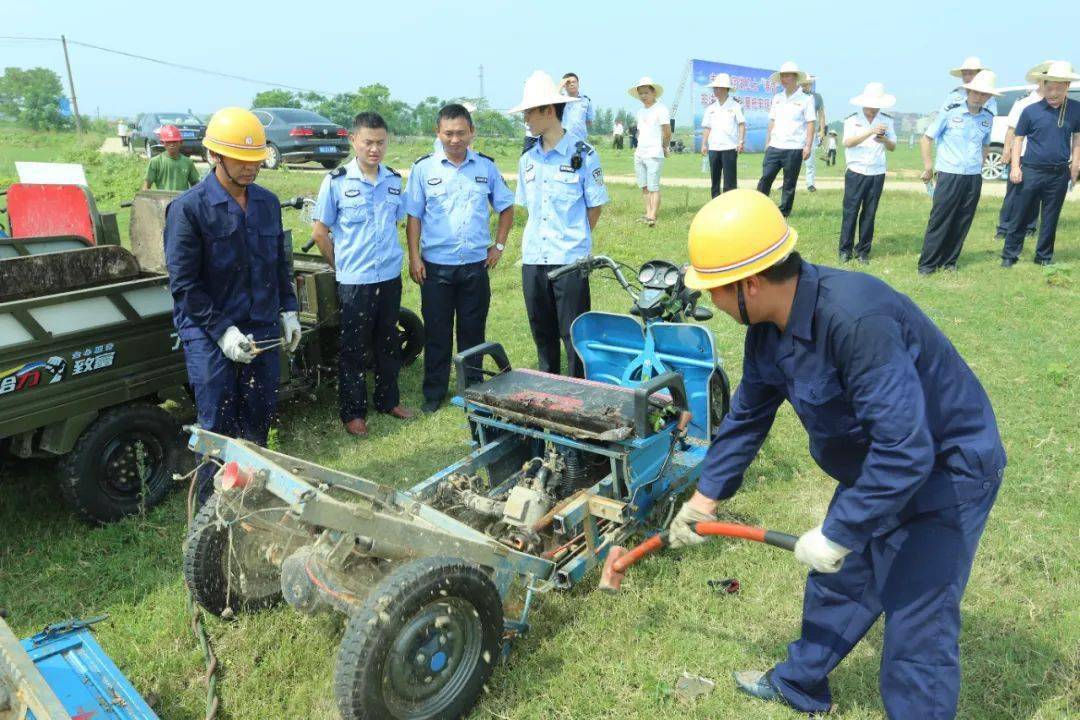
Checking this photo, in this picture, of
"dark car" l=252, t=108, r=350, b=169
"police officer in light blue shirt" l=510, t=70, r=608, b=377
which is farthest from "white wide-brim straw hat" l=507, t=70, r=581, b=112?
"dark car" l=252, t=108, r=350, b=169

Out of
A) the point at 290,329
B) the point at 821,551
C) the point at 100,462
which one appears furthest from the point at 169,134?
the point at 821,551

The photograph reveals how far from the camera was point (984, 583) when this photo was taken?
3.62 metres

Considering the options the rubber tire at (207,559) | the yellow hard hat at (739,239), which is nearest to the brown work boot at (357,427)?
the rubber tire at (207,559)

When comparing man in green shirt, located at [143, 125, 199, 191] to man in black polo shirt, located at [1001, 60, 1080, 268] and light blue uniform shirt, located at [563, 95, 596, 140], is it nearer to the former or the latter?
light blue uniform shirt, located at [563, 95, 596, 140]

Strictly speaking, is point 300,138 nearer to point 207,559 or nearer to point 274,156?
point 274,156

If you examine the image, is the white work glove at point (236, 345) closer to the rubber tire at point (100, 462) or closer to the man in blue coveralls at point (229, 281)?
the man in blue coveralls at point (229, 281)

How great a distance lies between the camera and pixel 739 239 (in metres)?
2.19

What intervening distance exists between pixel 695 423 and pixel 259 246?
2.66m

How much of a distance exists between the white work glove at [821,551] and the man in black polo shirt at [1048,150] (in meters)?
8.28

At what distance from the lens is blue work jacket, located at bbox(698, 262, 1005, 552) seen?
2.09 m

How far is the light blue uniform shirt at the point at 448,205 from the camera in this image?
5609 millimetres

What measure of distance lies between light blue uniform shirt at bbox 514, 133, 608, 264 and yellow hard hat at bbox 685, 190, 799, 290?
322 cm

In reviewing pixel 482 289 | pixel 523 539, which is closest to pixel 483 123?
pixel 482 289

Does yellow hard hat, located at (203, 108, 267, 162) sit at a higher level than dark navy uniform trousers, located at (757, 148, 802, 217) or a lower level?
higher
